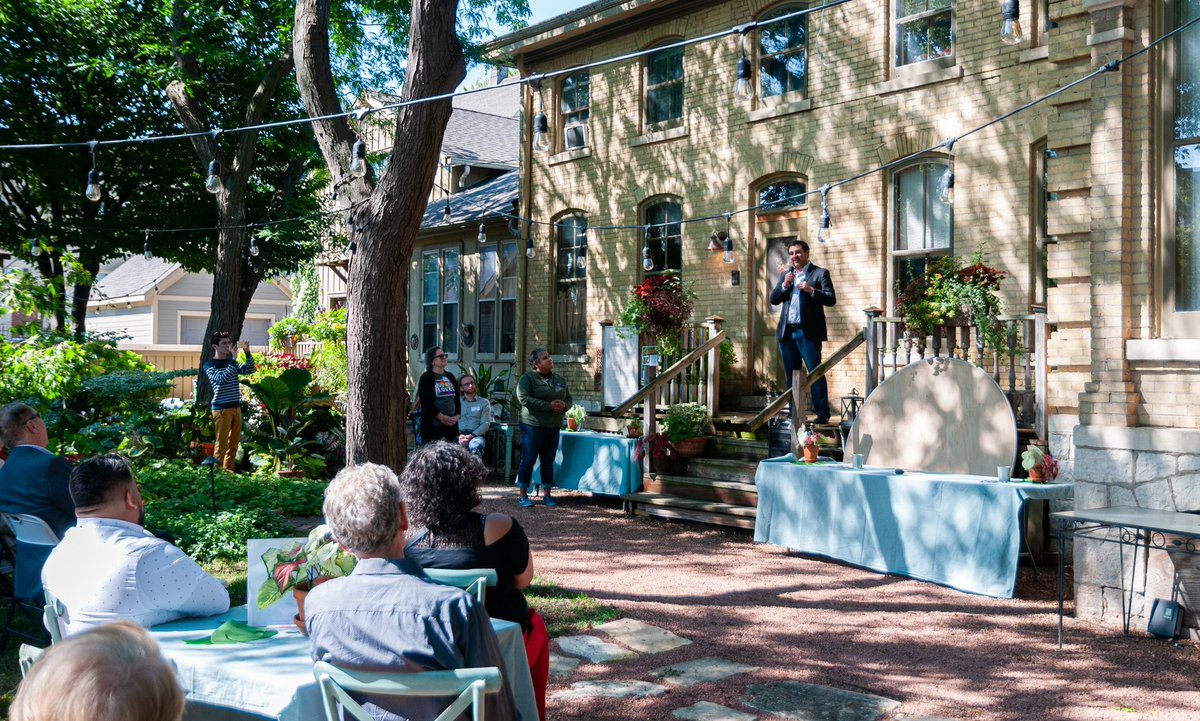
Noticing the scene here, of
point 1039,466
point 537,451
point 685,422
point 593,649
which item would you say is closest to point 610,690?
point 593,649

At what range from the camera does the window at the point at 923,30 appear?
12227 millimetres

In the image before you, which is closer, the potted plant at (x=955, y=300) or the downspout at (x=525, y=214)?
the potted plant at (x=955, y=300)

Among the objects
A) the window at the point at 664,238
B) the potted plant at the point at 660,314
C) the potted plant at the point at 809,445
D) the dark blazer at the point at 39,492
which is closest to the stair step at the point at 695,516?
the potted plant at the point at 809,445

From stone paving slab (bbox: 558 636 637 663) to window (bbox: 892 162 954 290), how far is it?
24.2ft

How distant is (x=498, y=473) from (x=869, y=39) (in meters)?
8.38

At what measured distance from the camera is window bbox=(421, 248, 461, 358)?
21.8 meters

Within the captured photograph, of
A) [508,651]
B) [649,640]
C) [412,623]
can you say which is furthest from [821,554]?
[412,623]

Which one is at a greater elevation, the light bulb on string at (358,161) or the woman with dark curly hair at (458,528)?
the light bulb on string at (358,161)

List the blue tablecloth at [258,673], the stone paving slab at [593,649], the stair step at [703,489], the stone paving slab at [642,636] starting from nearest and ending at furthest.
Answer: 1. the blue tablecloth at [258,673]
2. the stone paving slab at [593,649]
3. the stone paving slab at [642,636]
4. the stair step at [703,489]

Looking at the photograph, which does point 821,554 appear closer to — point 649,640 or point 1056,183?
point 649,640

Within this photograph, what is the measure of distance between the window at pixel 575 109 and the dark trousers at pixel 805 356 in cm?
680

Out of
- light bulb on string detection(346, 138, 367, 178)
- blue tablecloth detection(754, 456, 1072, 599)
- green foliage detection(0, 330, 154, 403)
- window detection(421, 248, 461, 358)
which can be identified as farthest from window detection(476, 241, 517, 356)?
light bulb on string detection(346, 138, 367, 178)

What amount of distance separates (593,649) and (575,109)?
41.4ft

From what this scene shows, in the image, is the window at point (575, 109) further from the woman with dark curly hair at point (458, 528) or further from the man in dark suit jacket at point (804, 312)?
the woman with dark curly hair at point (458, 528)
